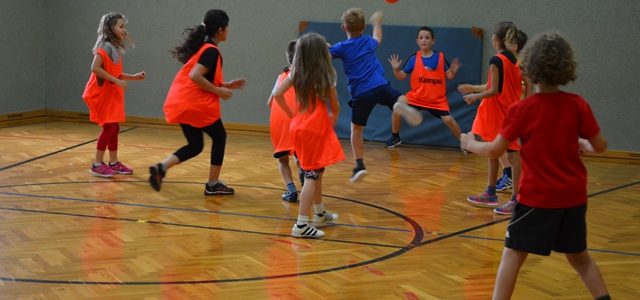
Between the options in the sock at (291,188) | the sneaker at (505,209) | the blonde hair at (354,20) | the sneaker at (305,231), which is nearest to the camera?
the sneaker at (305,231)

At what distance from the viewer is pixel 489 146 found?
12.9ft

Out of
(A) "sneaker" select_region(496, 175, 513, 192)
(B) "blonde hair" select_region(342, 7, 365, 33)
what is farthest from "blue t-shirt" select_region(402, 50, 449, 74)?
(B) "blonde hair" select_region(342, 7, 365, 33)

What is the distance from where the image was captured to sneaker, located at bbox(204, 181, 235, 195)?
23.7 ft

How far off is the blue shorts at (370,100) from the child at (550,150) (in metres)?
3.76

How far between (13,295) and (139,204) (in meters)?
2.31

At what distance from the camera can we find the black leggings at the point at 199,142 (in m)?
7.10

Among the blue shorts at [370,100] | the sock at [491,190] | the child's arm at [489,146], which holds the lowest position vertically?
the sock at [491,190]

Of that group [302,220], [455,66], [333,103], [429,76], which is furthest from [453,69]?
[302,220]

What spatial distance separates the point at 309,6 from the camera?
1094cm

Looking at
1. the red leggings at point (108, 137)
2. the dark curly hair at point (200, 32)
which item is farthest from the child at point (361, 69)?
the red leggings at point (108, 137)

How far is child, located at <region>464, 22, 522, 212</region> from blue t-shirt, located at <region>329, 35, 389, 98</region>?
3.32ft

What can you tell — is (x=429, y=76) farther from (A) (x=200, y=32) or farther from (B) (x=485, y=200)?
(A) (x=200, y=32)

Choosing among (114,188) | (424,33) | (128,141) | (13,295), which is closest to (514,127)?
(13,295)

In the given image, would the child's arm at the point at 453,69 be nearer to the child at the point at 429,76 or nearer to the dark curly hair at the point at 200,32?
the child at the point at 429,76
